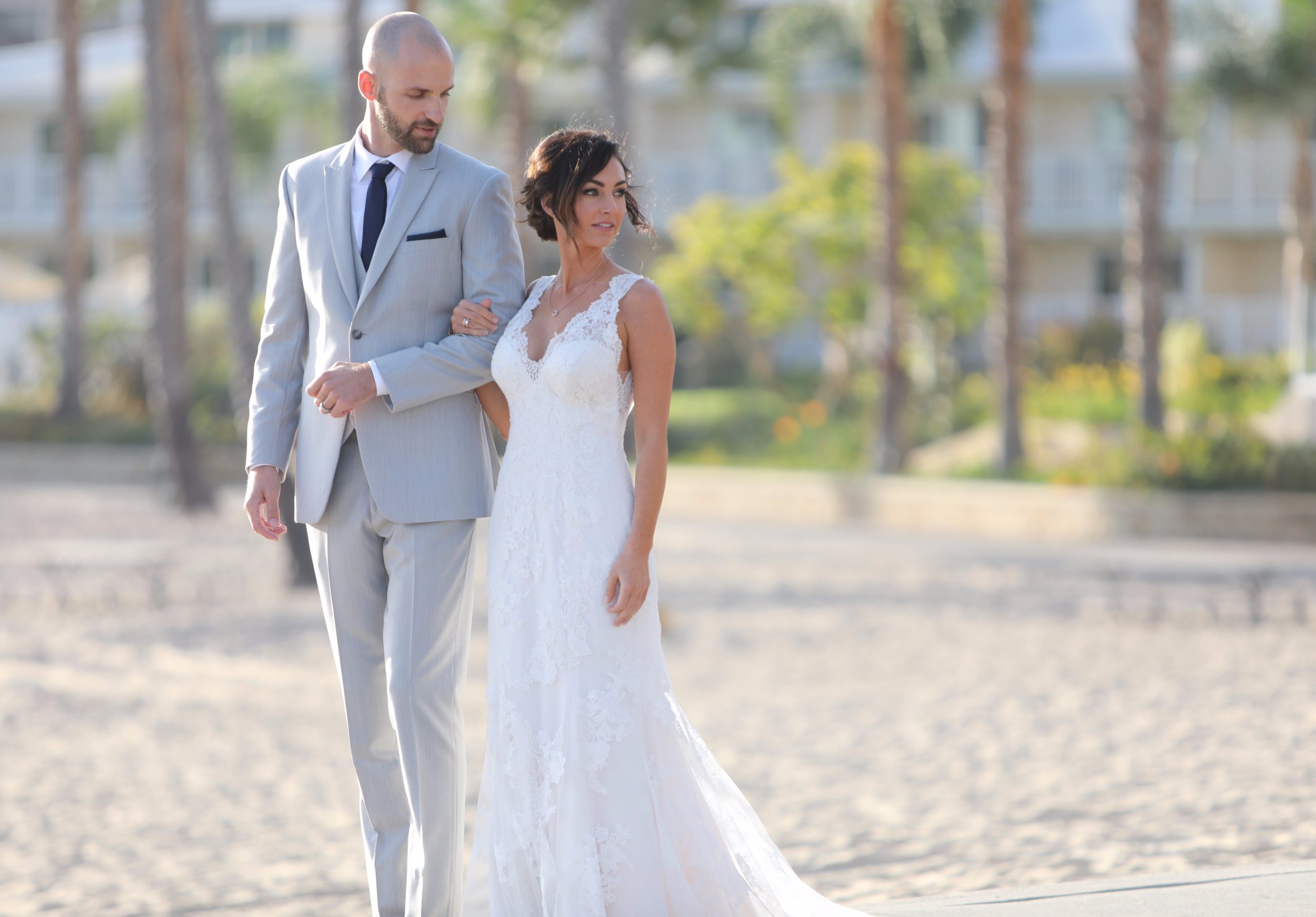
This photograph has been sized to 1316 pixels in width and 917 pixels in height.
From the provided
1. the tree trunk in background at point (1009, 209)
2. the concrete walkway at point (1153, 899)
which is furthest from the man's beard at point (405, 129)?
the tree trunk in background at point (1009, 209)

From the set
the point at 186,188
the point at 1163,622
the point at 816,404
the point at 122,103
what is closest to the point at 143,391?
the point at 186,188

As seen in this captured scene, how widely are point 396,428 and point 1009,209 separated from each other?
15998mm

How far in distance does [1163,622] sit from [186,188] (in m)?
17.2

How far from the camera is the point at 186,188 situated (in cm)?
2472

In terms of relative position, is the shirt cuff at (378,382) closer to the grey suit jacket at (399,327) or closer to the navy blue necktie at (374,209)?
the grey suit jacket at (399,327)

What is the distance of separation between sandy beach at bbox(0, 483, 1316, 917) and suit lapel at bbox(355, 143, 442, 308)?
102 inches

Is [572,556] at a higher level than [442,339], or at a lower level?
lower

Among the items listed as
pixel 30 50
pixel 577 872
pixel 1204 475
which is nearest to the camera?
pixel 577 872

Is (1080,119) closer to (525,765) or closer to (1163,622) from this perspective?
(1163,622)

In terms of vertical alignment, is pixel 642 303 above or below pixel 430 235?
below

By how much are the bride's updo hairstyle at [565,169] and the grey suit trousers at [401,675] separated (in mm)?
687

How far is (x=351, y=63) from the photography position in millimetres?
13430

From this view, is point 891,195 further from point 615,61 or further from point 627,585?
point 627,585

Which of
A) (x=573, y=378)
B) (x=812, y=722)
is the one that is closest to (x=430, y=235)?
(x=573, y=378)
